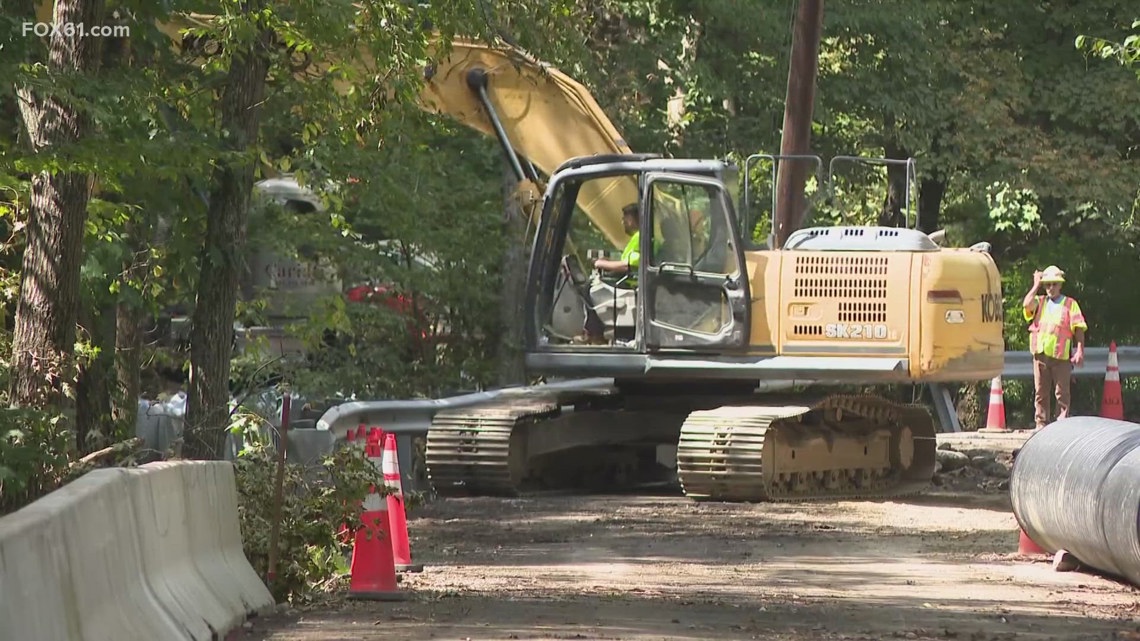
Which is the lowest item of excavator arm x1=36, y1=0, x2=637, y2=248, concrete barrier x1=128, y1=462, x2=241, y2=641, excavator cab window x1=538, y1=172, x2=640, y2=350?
concrete barrier x1=128, y1=462, x2=241, y2=641

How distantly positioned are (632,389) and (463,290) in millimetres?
4640

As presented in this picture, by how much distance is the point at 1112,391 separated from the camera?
24.0 metres

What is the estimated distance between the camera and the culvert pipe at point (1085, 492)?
10.1m

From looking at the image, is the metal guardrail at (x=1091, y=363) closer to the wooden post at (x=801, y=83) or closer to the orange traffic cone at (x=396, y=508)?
the wooden post at (x=801, y=83)

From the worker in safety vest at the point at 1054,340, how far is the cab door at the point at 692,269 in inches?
285

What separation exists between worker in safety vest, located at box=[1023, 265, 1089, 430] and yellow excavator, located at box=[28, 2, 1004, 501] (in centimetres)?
580

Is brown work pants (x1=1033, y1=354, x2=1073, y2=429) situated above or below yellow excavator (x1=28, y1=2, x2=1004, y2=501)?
below

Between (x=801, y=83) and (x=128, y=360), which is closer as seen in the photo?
(x=128, y=360)

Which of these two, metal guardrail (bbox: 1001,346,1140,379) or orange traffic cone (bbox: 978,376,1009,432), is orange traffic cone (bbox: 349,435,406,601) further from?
orange traffic cone (bbox: 978,376,1009,432)

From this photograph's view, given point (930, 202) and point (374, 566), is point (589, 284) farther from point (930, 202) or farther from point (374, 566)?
point (930, 202)

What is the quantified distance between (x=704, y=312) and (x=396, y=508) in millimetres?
6401

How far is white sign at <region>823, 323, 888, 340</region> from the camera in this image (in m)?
15.9

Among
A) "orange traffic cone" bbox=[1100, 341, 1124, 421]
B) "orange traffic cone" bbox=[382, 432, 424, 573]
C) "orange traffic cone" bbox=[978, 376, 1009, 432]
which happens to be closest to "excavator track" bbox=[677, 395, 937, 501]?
"orange traffic cone" bbox=[382, 432, 424, 573]

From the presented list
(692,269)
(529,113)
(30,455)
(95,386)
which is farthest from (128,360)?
(30,455)
